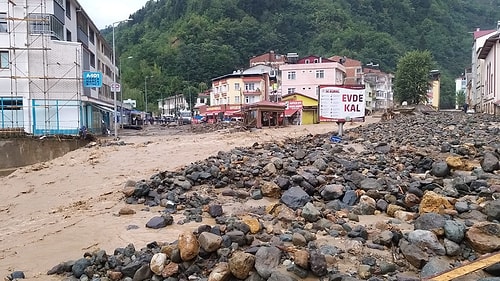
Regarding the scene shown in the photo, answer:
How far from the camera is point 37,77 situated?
28.7m

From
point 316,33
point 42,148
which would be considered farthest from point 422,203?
point 316,33

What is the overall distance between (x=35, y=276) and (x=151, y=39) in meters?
121

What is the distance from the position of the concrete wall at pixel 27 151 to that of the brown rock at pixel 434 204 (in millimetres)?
22729

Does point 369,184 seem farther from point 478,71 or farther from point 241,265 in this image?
point 478,71

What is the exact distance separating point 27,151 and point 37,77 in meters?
6.04

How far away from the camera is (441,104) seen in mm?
104500

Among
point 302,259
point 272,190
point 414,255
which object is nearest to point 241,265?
point 302,259

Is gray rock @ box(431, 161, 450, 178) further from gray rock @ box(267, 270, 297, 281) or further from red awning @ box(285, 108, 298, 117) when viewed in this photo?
red awning @ box(285, 108, 298, 117)

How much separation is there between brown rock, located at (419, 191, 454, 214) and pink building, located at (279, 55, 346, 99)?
61.2 meters

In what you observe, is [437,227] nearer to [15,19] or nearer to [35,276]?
[35,276]

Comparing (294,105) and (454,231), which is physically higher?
(294,105)

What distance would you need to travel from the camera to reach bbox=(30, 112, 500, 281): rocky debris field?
5262 mm

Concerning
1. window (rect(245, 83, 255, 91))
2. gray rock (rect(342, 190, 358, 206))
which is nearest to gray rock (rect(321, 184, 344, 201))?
gray rock (rect(342, 190, 358, 206))

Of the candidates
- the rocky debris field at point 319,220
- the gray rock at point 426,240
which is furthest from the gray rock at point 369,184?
the gray rock at point 426,240
